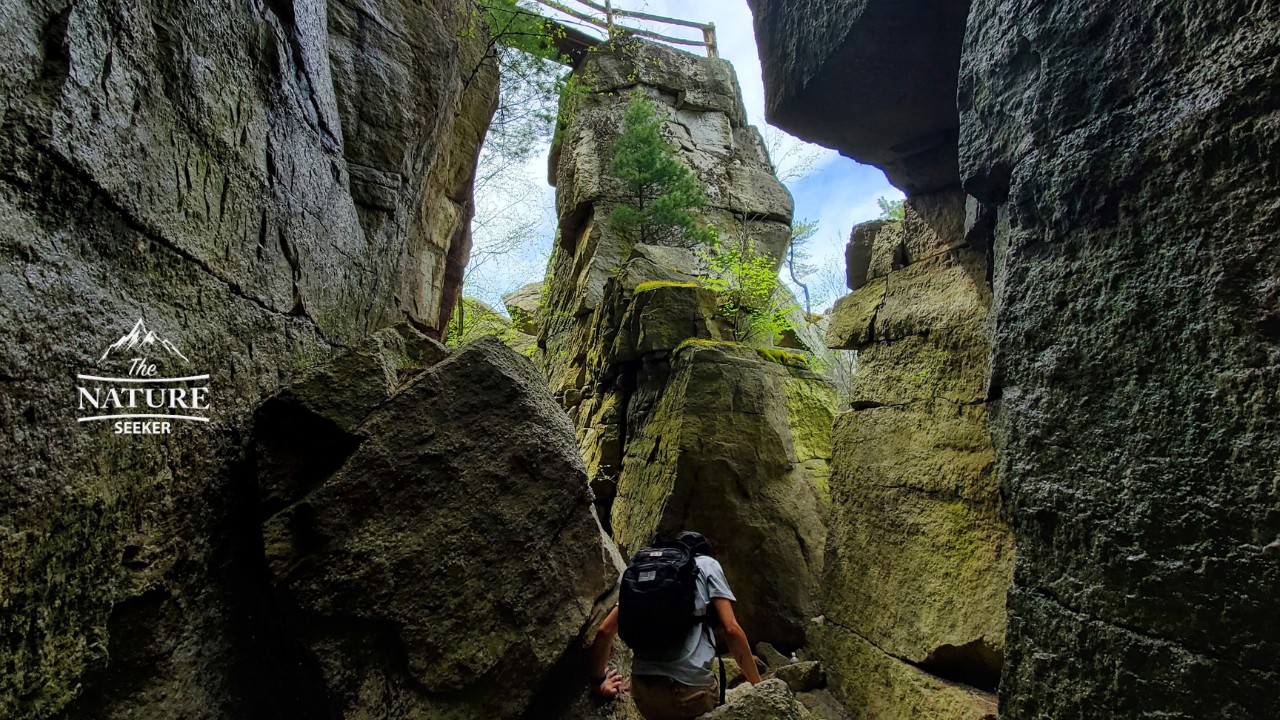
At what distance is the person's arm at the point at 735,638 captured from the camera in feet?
11.1

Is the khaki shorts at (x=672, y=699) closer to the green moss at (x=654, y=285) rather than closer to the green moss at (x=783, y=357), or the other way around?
the green moss at (x=783, y=357)

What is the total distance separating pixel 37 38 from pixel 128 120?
1.36 feet

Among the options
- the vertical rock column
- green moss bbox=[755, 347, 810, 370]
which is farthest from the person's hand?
green moss bbox=[755, 347, 810, 370]

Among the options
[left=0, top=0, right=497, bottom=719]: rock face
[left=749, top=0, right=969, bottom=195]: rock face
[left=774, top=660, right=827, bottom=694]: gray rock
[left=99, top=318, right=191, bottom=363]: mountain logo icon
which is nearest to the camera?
[left=0, top=0, right=497, bottom=719]: rock face

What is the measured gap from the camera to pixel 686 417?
733 centimetres

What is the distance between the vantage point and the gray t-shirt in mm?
3254

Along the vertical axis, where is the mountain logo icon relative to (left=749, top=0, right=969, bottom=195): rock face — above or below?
below

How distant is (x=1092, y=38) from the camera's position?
280 centimetres

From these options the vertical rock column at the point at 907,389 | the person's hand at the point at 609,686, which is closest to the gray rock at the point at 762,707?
the person's hand at the point at 609,686

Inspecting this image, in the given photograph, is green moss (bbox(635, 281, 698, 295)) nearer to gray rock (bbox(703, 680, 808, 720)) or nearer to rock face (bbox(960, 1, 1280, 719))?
rock face (bbox(960, 1, 1280, 719))

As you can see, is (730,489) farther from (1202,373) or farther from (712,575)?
(1202,373)

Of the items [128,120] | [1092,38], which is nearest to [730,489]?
[1092,38]

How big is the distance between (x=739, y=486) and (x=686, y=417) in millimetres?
1044

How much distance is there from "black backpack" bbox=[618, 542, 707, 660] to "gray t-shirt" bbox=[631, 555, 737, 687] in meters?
0.04
